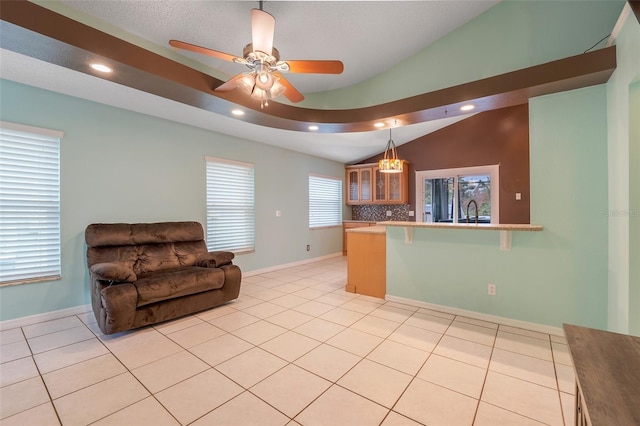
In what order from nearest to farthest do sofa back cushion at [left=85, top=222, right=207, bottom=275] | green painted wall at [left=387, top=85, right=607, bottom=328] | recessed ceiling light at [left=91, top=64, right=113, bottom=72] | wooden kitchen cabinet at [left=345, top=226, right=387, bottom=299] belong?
recessed ceiling light at [left=91, top=64, right=113, bottom=72] → green painted wall at [left=387, top=85, right=607, bottom=328] → sofa back cushion at [left=85, top=222, right=207, bottom=275] → wooden kitchen cabinet at [left=345, top=226, right=387, bottom=299]

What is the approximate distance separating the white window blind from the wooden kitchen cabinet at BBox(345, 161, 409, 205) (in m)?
0.37

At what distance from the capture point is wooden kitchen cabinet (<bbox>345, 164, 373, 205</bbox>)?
7.01 m

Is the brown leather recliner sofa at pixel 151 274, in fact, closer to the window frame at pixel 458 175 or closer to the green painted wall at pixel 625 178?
the green painted wall at pixel 625 178

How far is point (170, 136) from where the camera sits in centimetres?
404

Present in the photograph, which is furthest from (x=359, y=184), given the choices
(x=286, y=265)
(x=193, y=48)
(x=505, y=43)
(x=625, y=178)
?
(x=193, y=48)

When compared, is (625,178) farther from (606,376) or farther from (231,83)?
(231,83)

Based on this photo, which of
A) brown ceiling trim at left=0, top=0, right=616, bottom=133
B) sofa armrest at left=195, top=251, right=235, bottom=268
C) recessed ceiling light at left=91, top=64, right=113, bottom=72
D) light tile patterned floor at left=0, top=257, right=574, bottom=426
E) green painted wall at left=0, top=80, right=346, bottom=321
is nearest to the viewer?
light tile patterned floor at left=0, top=257, right=574, bottom=426

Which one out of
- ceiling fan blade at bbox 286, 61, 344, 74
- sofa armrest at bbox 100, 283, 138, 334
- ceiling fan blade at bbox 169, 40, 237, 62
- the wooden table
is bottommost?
sofa armrest at bbox 100, 283, 138, 334

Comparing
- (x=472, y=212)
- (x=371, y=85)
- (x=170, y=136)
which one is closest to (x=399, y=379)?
(x=371, y=85)

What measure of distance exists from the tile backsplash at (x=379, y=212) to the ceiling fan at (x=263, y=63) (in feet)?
16.5

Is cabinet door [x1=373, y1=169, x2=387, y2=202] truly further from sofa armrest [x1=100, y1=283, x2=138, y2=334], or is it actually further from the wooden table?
the wooden table

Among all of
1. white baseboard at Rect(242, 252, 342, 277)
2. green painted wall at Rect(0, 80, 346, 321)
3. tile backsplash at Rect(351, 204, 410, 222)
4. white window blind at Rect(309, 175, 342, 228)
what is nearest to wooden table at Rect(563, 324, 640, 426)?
green painted wall at Rect(0, 80, 346, 321)

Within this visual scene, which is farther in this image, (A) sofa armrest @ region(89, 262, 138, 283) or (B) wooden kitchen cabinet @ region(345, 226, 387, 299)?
(B) wooden kitchen cabinet @ region(345, 226, 387, 299)

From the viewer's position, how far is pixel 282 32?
8.51 ft
